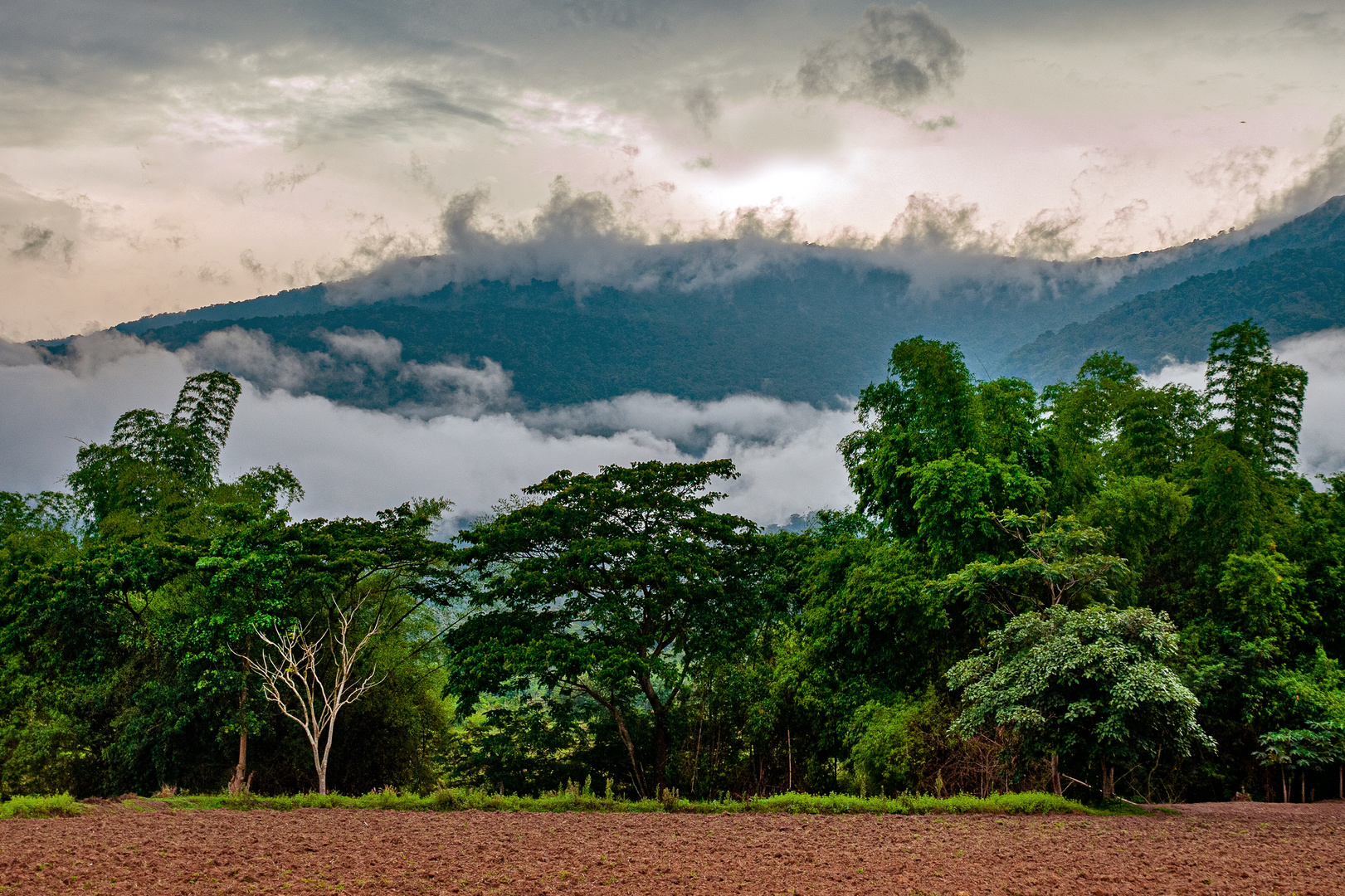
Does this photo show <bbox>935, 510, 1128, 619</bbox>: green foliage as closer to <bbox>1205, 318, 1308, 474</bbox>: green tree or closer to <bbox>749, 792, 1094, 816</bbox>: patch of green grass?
<bbox>749, 792, 1094, 816</bbox>: patch of green grass

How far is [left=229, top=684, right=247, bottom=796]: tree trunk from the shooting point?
80.0 feet

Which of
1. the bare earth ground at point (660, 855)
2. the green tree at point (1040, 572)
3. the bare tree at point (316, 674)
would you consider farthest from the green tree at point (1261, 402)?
the bare tree at point (316, 674)

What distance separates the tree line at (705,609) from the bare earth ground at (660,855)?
634cm

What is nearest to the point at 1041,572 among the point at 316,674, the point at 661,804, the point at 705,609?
the point at 705,609

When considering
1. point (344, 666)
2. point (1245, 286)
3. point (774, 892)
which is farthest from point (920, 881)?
point (1245, 286)

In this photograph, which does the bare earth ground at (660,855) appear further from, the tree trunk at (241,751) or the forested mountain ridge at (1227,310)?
the forested mountain ridge at (1227,310)

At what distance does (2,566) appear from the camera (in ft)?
90.4

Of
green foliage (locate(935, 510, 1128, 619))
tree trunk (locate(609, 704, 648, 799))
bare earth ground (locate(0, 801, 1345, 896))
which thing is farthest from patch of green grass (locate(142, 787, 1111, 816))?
tree trunk (locate(609, 704, 648, 799))

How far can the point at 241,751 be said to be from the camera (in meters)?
24.9

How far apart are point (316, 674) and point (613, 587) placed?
30.5 ft

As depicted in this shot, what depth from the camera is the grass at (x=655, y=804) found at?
19125mm

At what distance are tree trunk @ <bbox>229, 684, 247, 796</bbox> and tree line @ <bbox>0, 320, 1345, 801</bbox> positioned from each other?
0.41 feet

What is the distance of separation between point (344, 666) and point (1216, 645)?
2598cm

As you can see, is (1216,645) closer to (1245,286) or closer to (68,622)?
(68,622)
